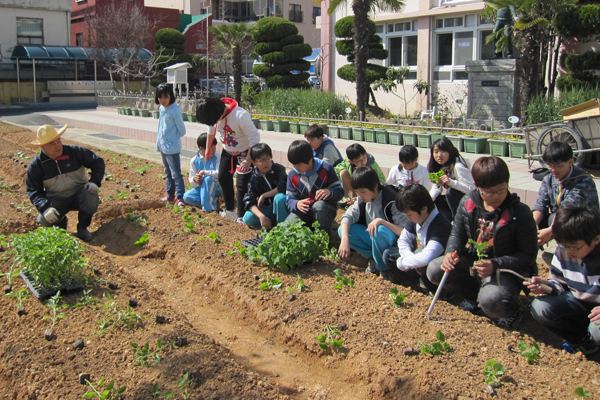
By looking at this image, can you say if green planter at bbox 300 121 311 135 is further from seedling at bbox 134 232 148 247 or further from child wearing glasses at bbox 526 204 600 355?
child wearing glasses at bbox 526 204 600 355

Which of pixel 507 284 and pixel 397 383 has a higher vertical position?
pixel 507 284

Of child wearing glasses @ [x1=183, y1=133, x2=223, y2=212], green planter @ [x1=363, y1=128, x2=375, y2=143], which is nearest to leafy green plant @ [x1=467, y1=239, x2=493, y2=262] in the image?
child wearing glasses @ [x1=183, y1=133, x2=223, y2=212]

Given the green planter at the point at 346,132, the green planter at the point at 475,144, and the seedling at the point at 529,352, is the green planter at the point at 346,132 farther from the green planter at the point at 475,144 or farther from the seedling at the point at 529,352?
the seedling at the point at 529,352

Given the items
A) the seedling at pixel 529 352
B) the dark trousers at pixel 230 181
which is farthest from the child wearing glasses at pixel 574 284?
the dark trousers at pixel 230 181

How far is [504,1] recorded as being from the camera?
1455cm

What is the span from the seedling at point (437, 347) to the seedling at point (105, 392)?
175 cm

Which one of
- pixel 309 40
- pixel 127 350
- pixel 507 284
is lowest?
pixel 127 350

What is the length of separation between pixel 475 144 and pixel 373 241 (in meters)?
8.07

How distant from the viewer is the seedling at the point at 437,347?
3.25m

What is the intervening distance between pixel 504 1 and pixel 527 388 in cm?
1395

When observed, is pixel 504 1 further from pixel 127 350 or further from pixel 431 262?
pixel 127 350

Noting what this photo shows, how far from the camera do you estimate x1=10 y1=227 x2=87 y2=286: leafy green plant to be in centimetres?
396

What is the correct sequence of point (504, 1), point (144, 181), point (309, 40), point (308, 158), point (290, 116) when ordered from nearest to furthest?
1. point (308, 158)
2. point (144, 181)
3. point (504, 1)
4. point (290, 116)
5. point (309, 40)

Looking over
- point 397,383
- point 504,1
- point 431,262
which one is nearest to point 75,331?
point 397,383
